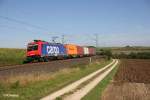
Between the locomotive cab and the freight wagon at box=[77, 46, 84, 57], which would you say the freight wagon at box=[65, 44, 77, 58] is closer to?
the freight wagon at box=[77, 46, 84, 57]

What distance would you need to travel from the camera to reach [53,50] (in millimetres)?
52656

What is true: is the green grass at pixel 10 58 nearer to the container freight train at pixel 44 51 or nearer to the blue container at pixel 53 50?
the container freight train at pixel 44 51

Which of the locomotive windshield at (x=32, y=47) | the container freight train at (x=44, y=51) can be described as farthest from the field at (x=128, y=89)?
the locomotive windshield at (x=32, y=47)

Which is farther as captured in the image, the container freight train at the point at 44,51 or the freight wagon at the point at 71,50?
the freight wagon at the point at 71,50

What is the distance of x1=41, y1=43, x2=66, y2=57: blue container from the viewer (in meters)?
47.5

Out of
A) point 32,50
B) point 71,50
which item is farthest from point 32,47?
point 71,50

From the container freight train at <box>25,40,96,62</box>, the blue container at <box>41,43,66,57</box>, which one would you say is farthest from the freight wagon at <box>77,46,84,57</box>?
the blue container at <box>41,43,66,57</box>

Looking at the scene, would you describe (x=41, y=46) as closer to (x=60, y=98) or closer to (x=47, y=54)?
(x=47, y=54)

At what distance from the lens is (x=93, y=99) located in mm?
15836

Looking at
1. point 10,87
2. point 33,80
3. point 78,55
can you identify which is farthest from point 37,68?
A: point 78,55

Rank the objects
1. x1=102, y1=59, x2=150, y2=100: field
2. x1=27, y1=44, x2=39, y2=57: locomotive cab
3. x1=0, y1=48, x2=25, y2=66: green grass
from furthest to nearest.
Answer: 1. x1=0, y1=48, x2=25, y2=66: green grass
2. x1=27, y1=44, x2=39, y2=57: locomotive cab
3. x1=102, y1=59, x2=150, y2=100: field

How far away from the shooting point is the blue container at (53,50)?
47481 millimetres

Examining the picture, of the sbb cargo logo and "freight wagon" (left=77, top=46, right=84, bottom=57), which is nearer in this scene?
the sbb cargo logo

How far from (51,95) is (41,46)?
3010cm
